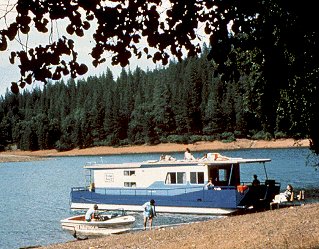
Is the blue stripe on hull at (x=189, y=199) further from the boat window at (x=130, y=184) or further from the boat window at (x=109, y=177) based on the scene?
the boat window at (x=109, y=177)

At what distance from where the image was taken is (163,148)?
15238cm

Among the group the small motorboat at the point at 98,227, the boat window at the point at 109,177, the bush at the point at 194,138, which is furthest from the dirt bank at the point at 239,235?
the bush at the point at 194,138

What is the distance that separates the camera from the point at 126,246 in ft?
79.0

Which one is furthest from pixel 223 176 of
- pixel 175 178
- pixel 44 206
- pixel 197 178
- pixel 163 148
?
pixel 163 148

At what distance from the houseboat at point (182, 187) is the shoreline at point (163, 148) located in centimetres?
7502

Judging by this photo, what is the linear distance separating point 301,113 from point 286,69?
911 inches

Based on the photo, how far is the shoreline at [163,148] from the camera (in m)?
130

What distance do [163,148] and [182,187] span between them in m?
113

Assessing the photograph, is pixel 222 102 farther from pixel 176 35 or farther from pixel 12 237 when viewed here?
pixel 176 35

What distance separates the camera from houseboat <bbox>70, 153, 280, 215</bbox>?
3656cm

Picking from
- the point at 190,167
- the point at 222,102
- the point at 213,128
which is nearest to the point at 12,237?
the point at 190,167

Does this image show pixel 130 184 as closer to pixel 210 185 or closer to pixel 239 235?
pixel 210 185

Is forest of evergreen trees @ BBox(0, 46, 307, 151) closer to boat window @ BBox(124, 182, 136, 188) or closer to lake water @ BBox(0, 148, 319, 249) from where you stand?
lake water @ BBox(0, 148, 319, 249)

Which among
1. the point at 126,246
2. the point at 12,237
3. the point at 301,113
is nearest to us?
the point at 126,246
